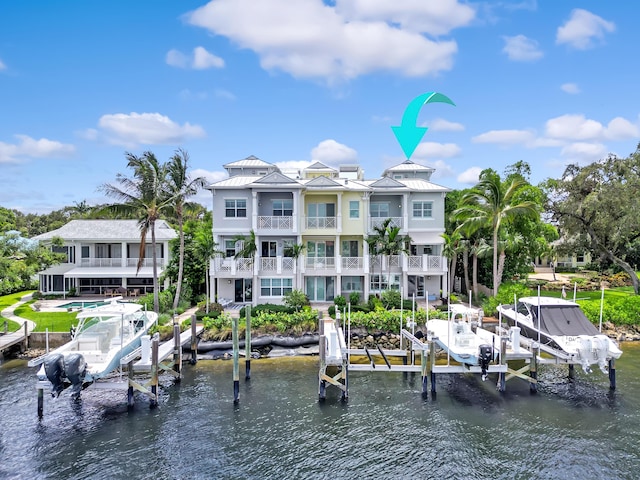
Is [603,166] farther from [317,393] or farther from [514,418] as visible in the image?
[317,393]

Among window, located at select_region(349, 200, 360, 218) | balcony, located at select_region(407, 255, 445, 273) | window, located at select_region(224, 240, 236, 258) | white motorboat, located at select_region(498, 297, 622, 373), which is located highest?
window, located at select_region(349, 200, 360, 218)

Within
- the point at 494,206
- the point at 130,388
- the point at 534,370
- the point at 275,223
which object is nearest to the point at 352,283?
the point at 275,223

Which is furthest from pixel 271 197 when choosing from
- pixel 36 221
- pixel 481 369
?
pixel 36 221

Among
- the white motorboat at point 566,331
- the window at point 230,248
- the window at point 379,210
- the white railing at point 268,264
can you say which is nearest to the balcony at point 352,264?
the window at point 379,210

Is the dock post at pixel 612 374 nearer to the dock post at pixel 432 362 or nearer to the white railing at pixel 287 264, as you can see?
the dock post at pixel 432 362

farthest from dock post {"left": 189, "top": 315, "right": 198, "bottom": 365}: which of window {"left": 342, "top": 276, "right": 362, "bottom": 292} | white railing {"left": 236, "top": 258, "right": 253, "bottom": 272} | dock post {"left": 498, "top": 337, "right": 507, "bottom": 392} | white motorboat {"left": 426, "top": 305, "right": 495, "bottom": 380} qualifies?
dock post {"left": 498, "top": 337, "right": 507, "bottom": 392}

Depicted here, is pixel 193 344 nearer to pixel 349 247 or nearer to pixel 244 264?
pixel 244 264

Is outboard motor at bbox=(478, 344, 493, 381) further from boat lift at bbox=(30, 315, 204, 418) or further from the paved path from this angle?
the paved path
